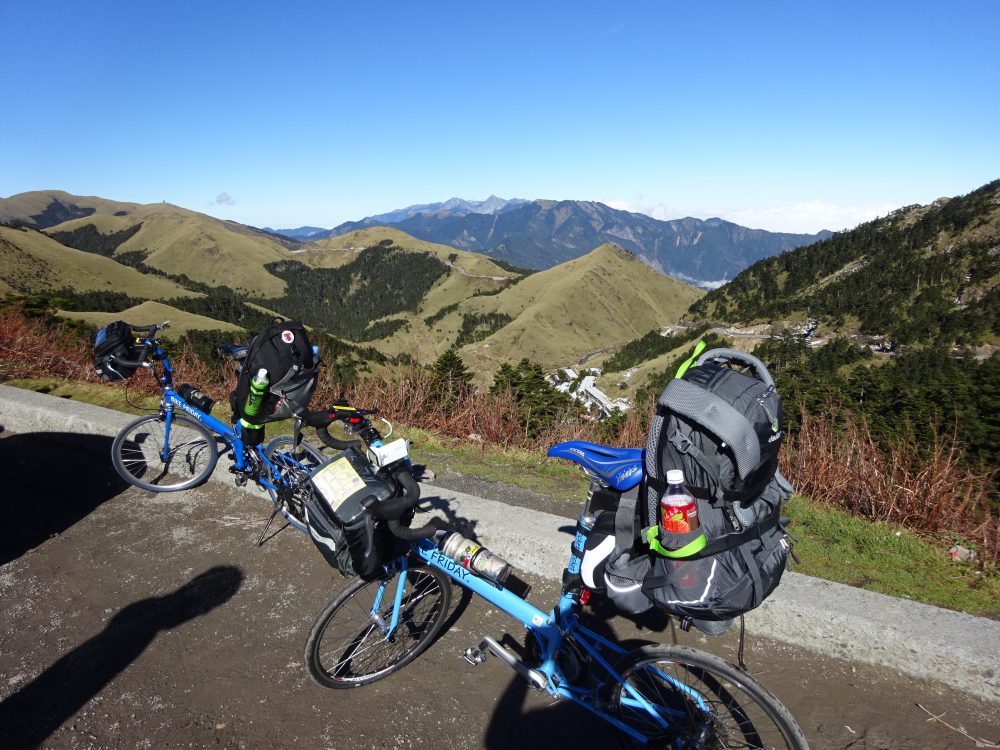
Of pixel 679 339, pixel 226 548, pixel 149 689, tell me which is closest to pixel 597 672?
pixel 149 689

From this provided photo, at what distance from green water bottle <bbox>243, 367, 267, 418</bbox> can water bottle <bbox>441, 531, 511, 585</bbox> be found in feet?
6.94

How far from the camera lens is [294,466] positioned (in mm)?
4352

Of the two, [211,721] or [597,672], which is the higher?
[597,672]

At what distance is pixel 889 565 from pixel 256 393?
193 inches

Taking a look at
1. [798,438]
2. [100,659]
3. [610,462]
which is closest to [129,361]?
[100,659]

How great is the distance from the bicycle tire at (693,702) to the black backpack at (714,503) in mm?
355

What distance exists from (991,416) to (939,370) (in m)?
71.0

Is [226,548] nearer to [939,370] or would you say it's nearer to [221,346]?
[221,346]

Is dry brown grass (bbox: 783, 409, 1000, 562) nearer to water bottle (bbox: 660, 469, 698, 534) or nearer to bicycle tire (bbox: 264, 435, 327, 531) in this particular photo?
water bottle (bbox: 660, 469, 698, 534)

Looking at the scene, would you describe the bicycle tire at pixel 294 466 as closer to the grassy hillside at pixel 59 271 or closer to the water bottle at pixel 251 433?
the water bottle at pixel 251 433

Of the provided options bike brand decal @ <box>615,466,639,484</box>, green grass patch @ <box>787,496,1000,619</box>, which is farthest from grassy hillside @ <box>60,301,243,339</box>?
bike brand decal @ <box>615,466,639,484</box>

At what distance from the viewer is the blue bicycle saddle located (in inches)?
98.1

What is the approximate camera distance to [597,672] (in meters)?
3.10

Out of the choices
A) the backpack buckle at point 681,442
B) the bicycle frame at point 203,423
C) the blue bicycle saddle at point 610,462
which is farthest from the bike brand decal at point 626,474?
the bicycle frame at point 203,423
